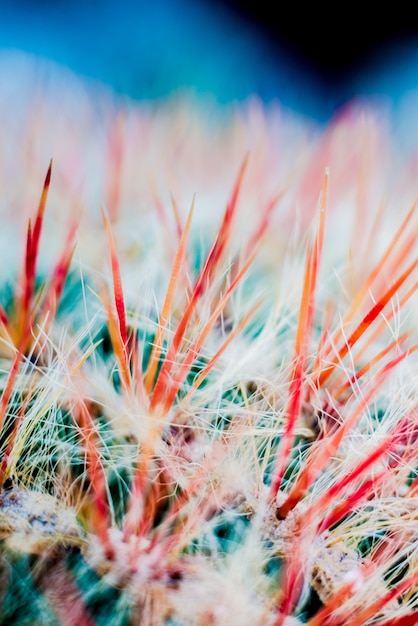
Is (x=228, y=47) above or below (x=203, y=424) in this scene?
above

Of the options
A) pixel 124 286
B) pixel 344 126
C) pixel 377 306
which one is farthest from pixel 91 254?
pixel 344 126

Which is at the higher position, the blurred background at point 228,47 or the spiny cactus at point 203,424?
the blurred background at point 228,47

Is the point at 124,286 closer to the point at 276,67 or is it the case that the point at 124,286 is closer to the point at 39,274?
the point at 39,274

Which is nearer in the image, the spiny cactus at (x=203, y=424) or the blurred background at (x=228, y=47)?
the spiny cactus at (x=203, y=424)

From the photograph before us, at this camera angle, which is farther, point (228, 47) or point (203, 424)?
point (228, 47)
